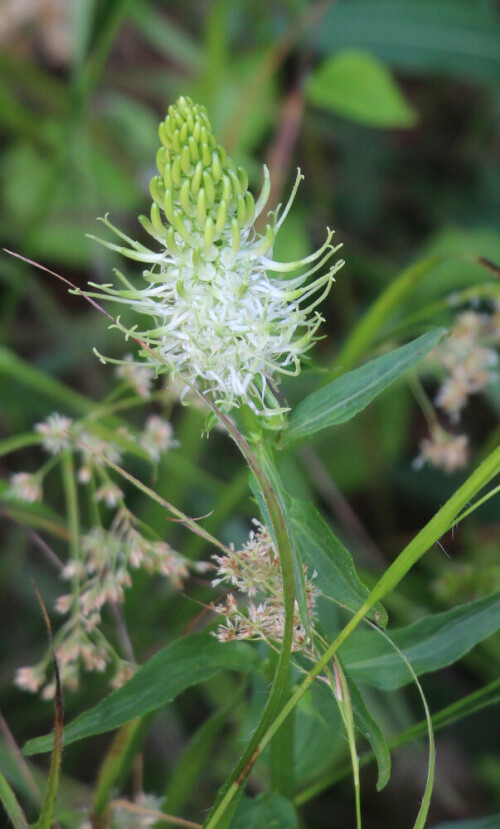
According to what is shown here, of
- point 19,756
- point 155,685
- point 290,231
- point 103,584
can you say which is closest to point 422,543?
point 155,685

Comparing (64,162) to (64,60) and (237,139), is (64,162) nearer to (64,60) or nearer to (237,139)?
(237,139)

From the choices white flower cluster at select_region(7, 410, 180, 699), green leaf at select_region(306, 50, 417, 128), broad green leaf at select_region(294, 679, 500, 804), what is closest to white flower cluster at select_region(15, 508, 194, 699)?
white flower cluster at select_region(7, 410, 180, 699)

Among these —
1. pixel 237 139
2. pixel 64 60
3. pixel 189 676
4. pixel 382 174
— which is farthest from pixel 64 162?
pixel 189 676

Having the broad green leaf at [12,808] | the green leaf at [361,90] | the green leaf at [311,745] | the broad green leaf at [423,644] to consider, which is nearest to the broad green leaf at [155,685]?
the broad green leaf at [12,808]

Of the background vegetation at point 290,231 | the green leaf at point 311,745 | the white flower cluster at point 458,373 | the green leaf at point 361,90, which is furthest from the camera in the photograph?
the green leaf at point 361,90

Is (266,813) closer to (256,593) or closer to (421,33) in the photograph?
(256,593)

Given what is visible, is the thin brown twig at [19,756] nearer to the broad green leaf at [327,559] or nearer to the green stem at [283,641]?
the green stem at [283,641]
